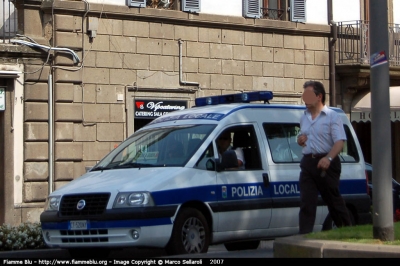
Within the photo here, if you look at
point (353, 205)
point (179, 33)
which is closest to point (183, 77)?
point (179, 33)

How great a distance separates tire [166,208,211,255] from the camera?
9438mm

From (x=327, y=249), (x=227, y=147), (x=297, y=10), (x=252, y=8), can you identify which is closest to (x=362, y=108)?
(x=297, y=10)

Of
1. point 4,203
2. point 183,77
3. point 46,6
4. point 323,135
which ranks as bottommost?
point 4,203

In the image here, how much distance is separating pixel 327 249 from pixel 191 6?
13274mm

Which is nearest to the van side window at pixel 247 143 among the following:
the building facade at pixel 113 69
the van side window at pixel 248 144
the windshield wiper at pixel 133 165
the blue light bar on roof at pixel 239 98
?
the van side window at pixel 248 144

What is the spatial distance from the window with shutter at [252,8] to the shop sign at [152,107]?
2888 millimetres

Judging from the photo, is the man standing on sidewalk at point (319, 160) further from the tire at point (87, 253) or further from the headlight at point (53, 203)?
the headlight at point (53, 203)

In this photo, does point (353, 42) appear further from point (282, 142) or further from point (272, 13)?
point (282, 142)

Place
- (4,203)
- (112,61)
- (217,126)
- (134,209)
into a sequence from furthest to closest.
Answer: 1. (112,61)
2. (4,203)
3. (217,126)
4. (134,209)

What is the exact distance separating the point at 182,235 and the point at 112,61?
30.7 feet

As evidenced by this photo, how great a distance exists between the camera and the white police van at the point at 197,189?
939 centimetres

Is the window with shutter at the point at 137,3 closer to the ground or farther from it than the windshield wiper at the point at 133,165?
farther from it

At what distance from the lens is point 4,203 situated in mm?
16891

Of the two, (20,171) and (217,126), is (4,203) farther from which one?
(217,126)
